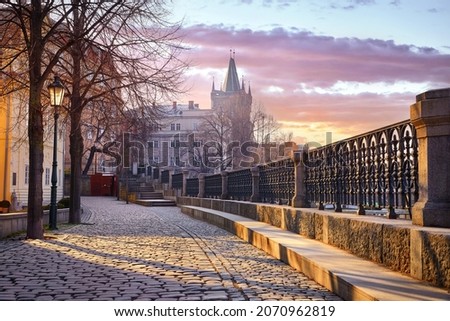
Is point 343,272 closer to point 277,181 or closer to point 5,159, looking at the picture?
point 277,181

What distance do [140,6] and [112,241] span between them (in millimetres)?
6271

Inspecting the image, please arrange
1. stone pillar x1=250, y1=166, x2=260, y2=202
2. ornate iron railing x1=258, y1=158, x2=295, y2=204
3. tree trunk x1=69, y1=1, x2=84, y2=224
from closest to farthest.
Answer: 1. ornate iron railing x1=258, y1=158, x2=295, y2=204
2. tree trunk x1=69, y1=1, x2=84, y2=224
3. stone pillar x1=250, y1=166, x2=260, y2=202

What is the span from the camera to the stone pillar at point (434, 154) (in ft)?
21.2

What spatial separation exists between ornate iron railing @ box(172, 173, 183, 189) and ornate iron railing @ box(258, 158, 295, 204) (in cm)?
2410

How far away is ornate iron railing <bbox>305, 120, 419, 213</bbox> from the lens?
7789mm

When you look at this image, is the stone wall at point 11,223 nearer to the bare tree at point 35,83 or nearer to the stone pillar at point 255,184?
the bare tree at point 35,83

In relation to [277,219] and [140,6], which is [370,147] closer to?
[277,219]

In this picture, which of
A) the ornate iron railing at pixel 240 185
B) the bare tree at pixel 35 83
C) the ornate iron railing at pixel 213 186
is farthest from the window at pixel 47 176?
the bare tree at pixel 35 83

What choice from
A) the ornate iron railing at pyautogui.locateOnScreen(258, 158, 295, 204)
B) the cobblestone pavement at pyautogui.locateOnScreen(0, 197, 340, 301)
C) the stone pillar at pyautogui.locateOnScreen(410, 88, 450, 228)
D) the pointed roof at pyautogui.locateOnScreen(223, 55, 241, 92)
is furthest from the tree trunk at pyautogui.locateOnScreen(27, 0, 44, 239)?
the pointed roof at pyautogui.locateOnScreen(223, 55, 241, 92)

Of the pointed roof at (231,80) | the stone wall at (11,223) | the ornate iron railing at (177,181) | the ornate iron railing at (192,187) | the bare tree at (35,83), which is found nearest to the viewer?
the bare tree at (35,83)

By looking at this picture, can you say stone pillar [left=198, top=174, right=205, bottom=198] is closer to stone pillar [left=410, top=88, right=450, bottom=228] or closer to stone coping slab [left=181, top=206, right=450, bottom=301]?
stone coping slab [left=181, top=206, right=450, bottom=301]

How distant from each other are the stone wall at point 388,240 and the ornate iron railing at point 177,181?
98.1 feet

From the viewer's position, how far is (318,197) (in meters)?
12.2
